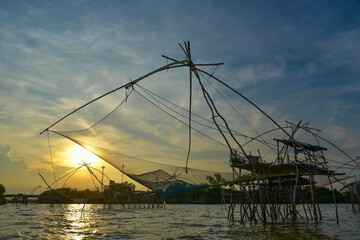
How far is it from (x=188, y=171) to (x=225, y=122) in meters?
2.34

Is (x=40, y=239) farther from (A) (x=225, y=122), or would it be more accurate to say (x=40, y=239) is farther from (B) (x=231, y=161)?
(B) (x=231, y=161)

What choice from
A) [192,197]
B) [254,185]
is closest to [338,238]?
[254,185]

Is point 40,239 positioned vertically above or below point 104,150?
below

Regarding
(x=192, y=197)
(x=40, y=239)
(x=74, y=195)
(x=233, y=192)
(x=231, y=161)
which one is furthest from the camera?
(x=192, y=197)

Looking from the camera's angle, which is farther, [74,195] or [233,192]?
[74,195]

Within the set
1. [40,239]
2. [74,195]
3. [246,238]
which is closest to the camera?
[40,239]

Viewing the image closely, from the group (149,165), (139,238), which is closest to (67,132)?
(149,165)

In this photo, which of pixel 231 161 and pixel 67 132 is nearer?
pixel 67 132

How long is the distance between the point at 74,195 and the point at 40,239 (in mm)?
12663

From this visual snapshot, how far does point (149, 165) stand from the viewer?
927cm

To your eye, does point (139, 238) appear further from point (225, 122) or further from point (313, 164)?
point (313, 164)

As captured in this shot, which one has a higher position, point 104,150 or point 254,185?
point 104,150

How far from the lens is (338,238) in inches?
335

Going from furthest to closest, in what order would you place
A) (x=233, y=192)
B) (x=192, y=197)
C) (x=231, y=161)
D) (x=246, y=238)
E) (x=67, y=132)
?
(x=192, y=197)
(x=233, y=192)
(x=231, y=161)
(x=67, y=132)
(x=246, y=238)
